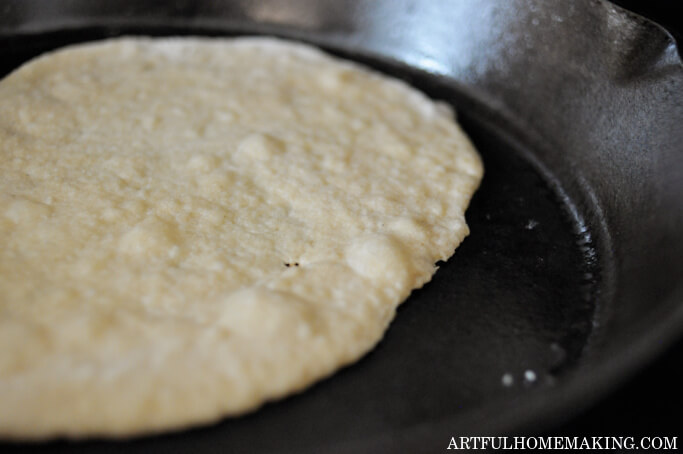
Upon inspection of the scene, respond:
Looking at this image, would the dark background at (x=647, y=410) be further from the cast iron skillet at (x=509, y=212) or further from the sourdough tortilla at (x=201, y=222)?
the sourdough tortilla at (x=201, y=222)

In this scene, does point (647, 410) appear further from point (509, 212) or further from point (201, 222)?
point (201, 222)

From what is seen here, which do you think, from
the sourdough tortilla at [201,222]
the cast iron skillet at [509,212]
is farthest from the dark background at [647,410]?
the sourdough tortilla at [201,222]

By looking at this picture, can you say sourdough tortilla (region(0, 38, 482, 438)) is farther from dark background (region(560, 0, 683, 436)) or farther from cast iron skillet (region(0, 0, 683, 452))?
dark background (region(560, 0, 683, 436))

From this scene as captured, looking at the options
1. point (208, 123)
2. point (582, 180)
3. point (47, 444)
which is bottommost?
point (47, 444)

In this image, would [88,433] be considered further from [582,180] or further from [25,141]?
[582,180]

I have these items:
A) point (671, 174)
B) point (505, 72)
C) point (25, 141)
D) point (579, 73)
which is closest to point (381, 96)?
point (505, 72)

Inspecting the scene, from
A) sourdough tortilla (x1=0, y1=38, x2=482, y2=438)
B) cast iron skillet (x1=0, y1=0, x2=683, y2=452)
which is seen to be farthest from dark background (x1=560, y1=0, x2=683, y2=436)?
sourdough tortilla (x1=0, y1=38, x2=482, y2=438)
